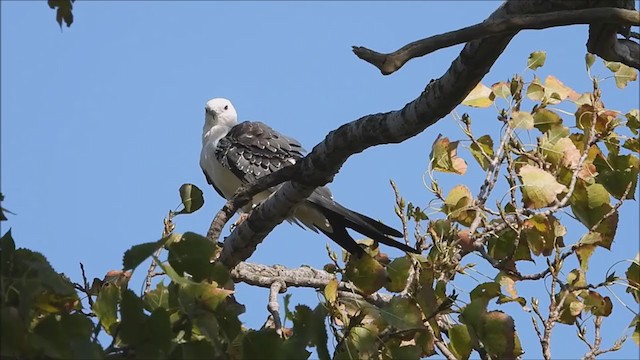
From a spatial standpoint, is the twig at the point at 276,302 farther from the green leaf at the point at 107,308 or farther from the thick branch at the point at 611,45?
the thick branch at the point at 611,45

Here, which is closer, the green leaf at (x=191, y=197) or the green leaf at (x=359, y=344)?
the green leaf at (x=359, y=344)

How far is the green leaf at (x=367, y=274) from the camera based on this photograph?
350 cm

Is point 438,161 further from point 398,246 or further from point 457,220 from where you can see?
point 398,246

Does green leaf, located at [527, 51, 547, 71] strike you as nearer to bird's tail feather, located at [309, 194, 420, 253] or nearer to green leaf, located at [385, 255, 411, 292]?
bird's tail feather, located at [309, 194, 420, 253]

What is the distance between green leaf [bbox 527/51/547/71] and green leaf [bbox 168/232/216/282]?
2.04 meters

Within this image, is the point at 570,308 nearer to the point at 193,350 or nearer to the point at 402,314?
the point at 402,314

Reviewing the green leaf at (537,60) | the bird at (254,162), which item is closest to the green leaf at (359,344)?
the green leaf at (537,60)

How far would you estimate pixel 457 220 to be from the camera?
150 inches

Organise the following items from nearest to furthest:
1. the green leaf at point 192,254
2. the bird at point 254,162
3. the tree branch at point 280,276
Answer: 1. the green leaf at point 192,254
2. the tree branch at point 280,276
3. the bird at point 254,162

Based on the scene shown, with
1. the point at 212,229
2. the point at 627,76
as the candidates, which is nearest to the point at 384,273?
the point at 212,229

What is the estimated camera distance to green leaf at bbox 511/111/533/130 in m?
3.89

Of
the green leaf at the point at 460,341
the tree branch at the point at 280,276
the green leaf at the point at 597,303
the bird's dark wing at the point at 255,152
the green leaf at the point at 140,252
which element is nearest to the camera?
the green leaf at the point at 140,252

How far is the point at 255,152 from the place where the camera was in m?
6.50

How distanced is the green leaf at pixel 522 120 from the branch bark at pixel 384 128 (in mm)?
838
